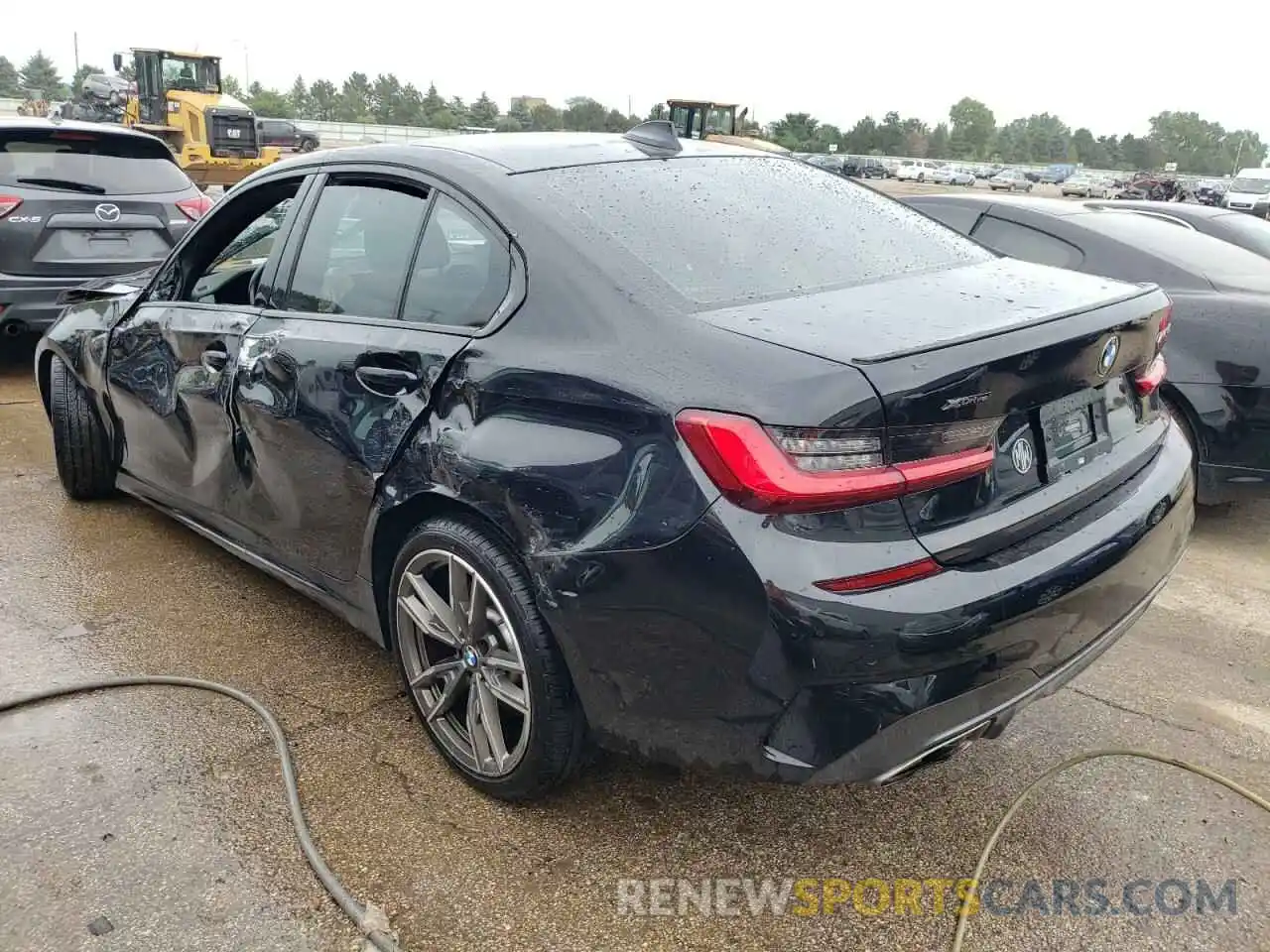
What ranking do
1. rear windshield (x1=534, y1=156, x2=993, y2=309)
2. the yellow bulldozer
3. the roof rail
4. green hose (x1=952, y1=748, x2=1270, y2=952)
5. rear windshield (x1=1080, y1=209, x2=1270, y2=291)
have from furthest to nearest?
the yellow bulldozer
rear windshield (x1=1080, y1=209, x2=1270, y2=291)
the roof rail
rear windshield (x1=534, y1=156, x2=993, y2=309)
green hose (x1=952, y1=748, x2=1270, y2=952)

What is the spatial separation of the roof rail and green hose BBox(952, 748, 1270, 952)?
206cm

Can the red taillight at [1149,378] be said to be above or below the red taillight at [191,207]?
below

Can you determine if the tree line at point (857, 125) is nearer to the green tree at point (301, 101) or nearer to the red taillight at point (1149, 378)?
the green tree at point (301, 101)

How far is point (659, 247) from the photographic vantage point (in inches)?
96.7

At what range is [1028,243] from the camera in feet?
17.2

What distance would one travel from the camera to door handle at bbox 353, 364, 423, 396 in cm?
259

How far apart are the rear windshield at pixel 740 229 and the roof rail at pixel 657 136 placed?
13 centimetres

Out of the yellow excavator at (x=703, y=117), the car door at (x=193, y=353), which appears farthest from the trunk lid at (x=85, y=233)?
the yellow excavator at (x=703, y=117)

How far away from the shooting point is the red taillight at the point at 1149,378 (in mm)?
2644

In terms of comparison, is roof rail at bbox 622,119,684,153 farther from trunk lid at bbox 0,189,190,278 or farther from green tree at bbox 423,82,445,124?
green tree at bbox 423,82,445,124

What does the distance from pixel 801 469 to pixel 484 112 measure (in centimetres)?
7860

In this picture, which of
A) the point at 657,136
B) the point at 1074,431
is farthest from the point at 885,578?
the point at 657,136

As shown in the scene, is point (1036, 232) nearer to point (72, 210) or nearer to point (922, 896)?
point (922, 896)

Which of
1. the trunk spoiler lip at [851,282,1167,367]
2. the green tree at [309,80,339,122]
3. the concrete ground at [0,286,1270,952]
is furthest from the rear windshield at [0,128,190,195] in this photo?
the green tree at [309,80,339,122]
